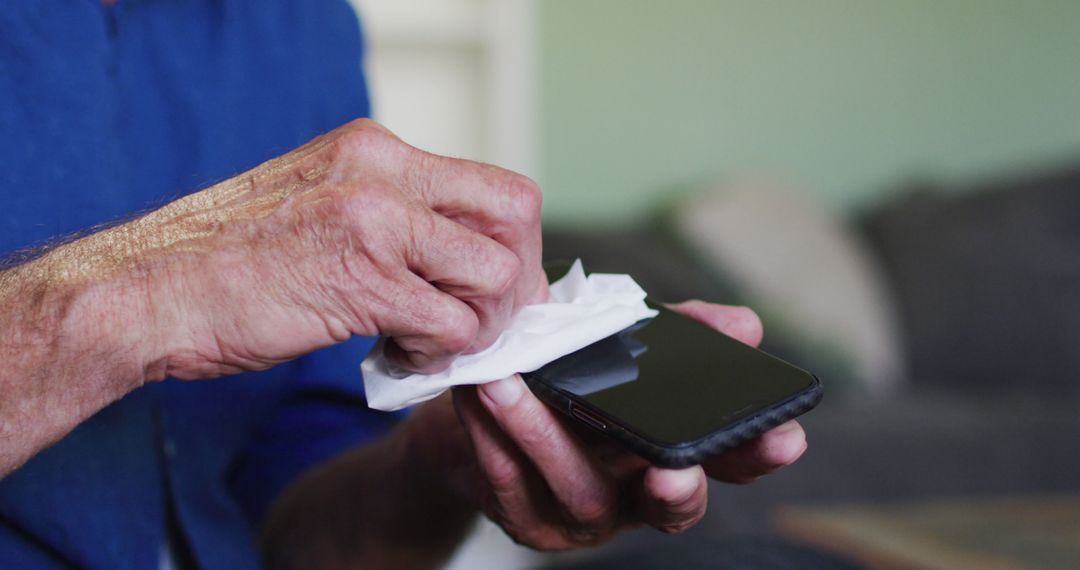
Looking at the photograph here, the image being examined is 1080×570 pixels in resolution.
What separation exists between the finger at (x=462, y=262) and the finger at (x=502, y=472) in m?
0.10

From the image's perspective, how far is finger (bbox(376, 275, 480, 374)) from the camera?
0.52 m

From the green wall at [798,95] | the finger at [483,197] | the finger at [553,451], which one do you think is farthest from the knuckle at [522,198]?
the green wall at [798,95]

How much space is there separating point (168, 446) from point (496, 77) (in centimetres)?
128

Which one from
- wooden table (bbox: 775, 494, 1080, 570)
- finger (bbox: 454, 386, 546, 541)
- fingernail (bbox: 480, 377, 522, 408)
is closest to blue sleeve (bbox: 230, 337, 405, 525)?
finger (bbox: 454, 386, 546, 541)

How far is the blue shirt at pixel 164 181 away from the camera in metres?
0.68

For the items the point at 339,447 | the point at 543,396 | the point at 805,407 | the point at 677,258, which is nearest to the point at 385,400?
the point at 543,396

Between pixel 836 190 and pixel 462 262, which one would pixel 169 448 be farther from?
pixel 836 190

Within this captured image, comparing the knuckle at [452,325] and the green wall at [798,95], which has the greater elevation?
the knuckle at [452,325]

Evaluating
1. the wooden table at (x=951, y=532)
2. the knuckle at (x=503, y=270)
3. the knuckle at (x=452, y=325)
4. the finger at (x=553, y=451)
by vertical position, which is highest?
the knuckle at (x=503, y=270)

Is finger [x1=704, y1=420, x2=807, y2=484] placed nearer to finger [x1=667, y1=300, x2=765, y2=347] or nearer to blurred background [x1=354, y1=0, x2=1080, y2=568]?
finger [x1=667, y1=300, x2=765, y2=347]

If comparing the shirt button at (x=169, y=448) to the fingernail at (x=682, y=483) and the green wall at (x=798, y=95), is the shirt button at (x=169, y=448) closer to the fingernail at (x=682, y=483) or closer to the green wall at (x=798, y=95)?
the fingernail at (x=682, y=483)

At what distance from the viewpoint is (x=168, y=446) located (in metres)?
0.75

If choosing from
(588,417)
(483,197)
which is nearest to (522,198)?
(483,197)

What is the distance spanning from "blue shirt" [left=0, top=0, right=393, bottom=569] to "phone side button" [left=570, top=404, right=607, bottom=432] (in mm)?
292
